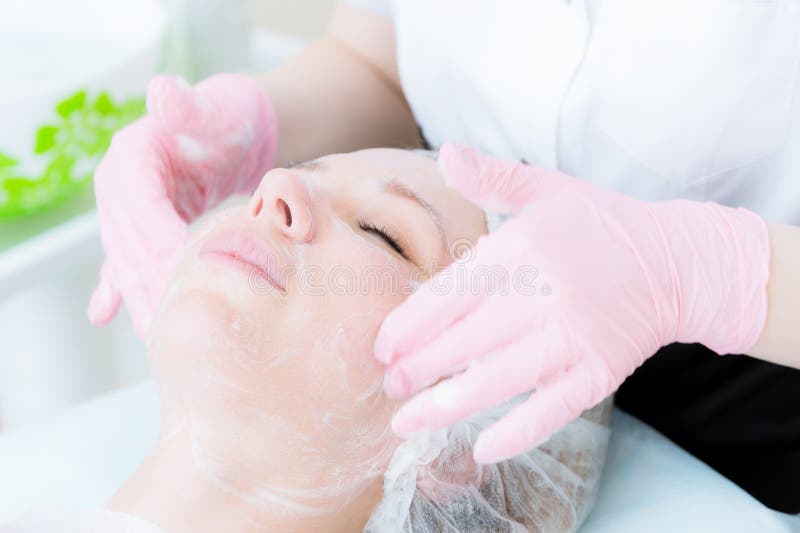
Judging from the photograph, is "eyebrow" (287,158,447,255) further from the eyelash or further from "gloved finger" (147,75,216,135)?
"gloved finger" (147,75,216,135)

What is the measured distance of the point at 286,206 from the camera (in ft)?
3.13

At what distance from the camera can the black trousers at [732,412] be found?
3.61ft

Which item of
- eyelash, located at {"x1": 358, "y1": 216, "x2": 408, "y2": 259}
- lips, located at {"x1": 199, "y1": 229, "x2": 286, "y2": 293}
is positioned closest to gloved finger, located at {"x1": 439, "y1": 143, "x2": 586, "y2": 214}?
eyelash, located at {"x1": 358, "y1": 216, "x2": 408, "y2": 259}

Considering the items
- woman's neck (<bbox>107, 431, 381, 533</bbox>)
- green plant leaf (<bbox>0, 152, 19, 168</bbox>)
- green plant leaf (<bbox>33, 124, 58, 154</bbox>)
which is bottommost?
woman's neck (<bbox>107, 431, 381, 533</bbox>)

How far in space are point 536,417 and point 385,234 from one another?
0.30 m

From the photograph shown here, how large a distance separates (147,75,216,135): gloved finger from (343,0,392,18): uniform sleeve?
1.30ft

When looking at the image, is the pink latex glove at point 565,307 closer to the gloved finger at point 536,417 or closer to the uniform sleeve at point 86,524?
the gloved finger at point 536,417

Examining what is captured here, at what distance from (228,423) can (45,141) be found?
29.5 inches

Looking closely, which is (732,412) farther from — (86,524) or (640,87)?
(86,524)

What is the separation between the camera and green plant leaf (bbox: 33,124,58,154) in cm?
136

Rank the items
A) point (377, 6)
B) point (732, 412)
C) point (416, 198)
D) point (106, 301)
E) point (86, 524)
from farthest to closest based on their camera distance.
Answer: point (377, 6), point (106, 301), point (732, 412), point (416, 198), point (86, 524)

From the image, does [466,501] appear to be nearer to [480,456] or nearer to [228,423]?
[480,456]

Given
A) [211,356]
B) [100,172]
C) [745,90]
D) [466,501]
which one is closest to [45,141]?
[100,172]

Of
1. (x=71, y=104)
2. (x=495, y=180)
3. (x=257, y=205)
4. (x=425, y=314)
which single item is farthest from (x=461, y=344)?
(x=71, y=104)
